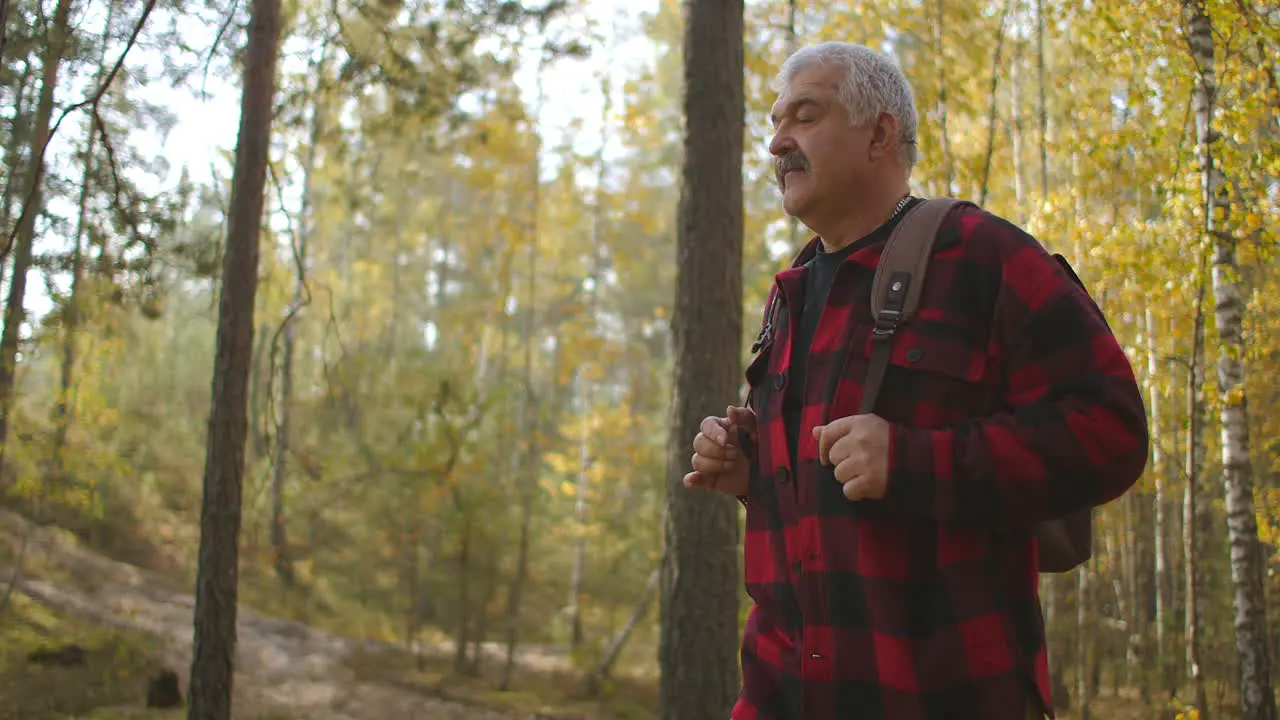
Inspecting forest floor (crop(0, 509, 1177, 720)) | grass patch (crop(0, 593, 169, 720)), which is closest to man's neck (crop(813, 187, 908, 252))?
forest floor (crop(0, 509, 1177, 720))

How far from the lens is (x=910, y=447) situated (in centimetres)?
134

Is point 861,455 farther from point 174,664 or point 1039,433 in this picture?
point 174,664

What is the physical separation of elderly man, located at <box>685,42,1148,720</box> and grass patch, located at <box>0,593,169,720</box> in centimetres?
838

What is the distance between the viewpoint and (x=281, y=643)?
11641mm

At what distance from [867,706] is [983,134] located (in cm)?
1261

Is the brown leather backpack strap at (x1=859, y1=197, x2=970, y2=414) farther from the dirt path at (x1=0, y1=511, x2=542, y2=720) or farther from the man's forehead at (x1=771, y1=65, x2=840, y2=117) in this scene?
the dirt path at (x1=0, y1=511, x2=542, y2=720)

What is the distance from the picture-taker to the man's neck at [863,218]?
1675 millimetres

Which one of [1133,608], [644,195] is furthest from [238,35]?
[1133,608]

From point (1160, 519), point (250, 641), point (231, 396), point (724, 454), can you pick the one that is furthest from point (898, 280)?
point (1160, 519)

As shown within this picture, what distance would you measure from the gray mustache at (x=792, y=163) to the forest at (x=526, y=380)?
87.6 inches

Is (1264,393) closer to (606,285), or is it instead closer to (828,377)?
(828,377)

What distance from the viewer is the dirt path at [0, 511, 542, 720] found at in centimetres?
921

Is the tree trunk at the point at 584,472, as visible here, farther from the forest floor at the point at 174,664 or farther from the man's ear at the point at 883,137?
the man's ear at the point at 883,137

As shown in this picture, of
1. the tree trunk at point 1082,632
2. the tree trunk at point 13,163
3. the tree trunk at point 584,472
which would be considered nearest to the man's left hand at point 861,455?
the tree trunk at point 13,163
